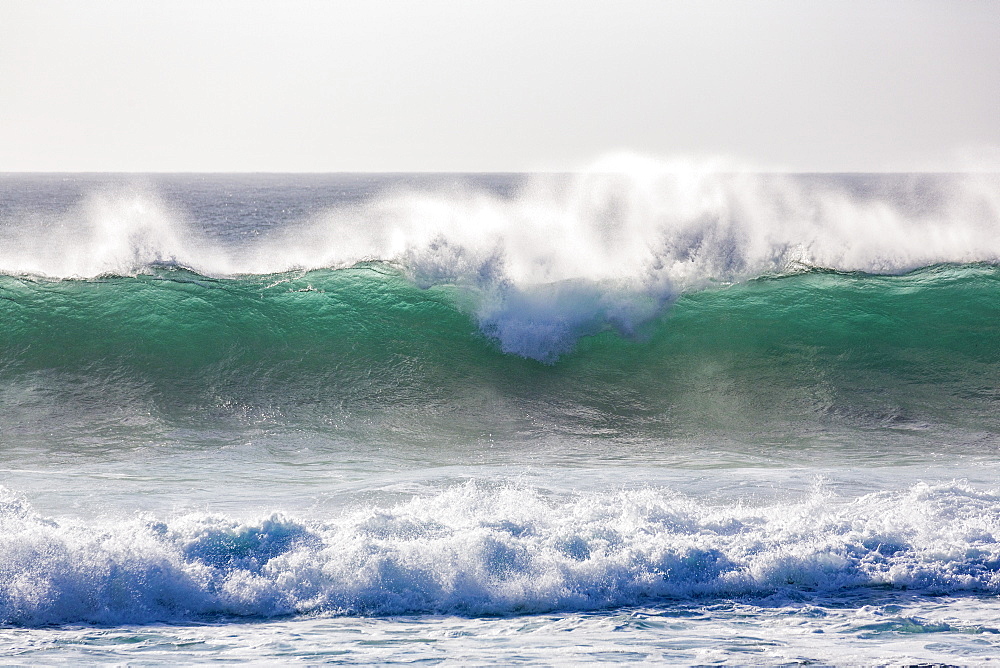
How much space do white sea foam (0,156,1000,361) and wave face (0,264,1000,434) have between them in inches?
10.4

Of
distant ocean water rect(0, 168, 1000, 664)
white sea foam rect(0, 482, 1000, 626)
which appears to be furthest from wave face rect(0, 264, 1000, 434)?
white sea foam rect(0, 482, 1000, 626)

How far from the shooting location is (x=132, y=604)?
16.8 ft

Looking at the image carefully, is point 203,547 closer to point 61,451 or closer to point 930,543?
point 61,451

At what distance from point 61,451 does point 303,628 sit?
14.2 feet

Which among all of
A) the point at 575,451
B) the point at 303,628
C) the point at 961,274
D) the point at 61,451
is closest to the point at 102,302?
the point at 61,451

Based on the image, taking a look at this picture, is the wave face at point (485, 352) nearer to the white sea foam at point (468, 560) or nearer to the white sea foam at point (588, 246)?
the white sea foam at point (588, 246)

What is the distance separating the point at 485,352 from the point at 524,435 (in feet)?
5.68

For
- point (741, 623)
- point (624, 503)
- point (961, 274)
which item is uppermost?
point (961, 274)

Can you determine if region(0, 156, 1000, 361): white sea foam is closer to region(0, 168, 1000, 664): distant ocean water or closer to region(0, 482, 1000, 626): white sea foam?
region(0, 168, 1000, 664): distant ocean water

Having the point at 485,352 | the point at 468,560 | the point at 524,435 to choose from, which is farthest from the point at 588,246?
the point at 468,560

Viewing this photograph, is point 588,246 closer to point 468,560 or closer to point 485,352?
point 485,352

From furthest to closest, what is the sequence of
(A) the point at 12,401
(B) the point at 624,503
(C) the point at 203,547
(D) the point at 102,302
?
(D) the point at 102,302 < (A) the point at 12,401 < (B) the point at 624,503 < (C) the point at 203,547

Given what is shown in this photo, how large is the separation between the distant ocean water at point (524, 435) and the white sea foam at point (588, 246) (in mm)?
48

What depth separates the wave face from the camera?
9516mm
